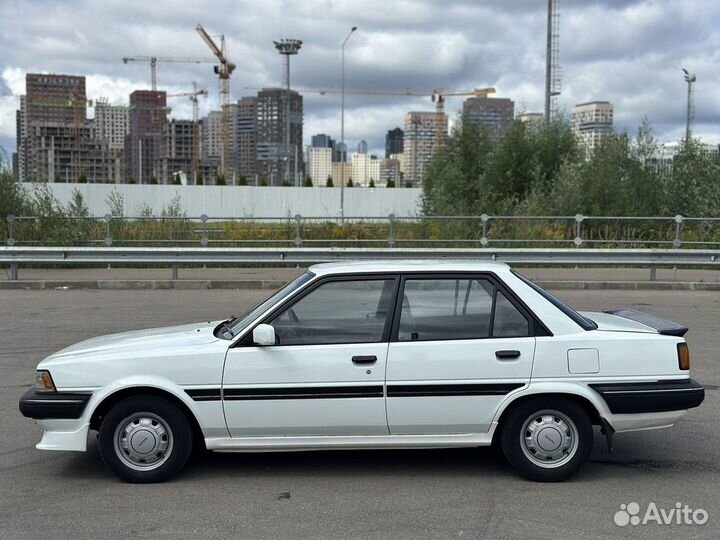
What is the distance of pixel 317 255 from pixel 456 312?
12.9 meters

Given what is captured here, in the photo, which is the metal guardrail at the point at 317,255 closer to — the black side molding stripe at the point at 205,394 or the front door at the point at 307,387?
the front door at the point at 307,387

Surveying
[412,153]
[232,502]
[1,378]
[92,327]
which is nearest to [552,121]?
[92,327]

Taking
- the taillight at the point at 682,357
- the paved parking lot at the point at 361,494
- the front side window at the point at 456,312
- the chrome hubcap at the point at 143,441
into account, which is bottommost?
the paved parking lot at the point at 361,494

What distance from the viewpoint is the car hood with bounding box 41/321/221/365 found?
17.4 ft

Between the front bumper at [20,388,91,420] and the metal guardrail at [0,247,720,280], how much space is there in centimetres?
1260

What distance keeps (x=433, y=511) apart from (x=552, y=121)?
104ft

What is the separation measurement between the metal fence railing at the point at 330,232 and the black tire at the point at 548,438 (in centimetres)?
1538

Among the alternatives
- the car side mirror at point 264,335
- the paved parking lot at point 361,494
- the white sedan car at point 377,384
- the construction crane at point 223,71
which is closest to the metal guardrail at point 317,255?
the paved parking lot at point 361,494

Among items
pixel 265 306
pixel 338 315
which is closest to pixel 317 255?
pixel 265 306

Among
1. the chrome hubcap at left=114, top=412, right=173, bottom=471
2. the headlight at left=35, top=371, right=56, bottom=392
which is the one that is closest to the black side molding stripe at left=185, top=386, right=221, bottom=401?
the chrome hubcap at left=114, top=412, right=173, bottom=471

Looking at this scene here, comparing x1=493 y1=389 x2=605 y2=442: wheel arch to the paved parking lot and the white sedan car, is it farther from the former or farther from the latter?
the paved parking lot

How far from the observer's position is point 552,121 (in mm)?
34469

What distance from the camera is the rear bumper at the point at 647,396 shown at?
5.20m

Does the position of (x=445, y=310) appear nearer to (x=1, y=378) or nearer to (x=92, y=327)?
(x=1, y=378)
